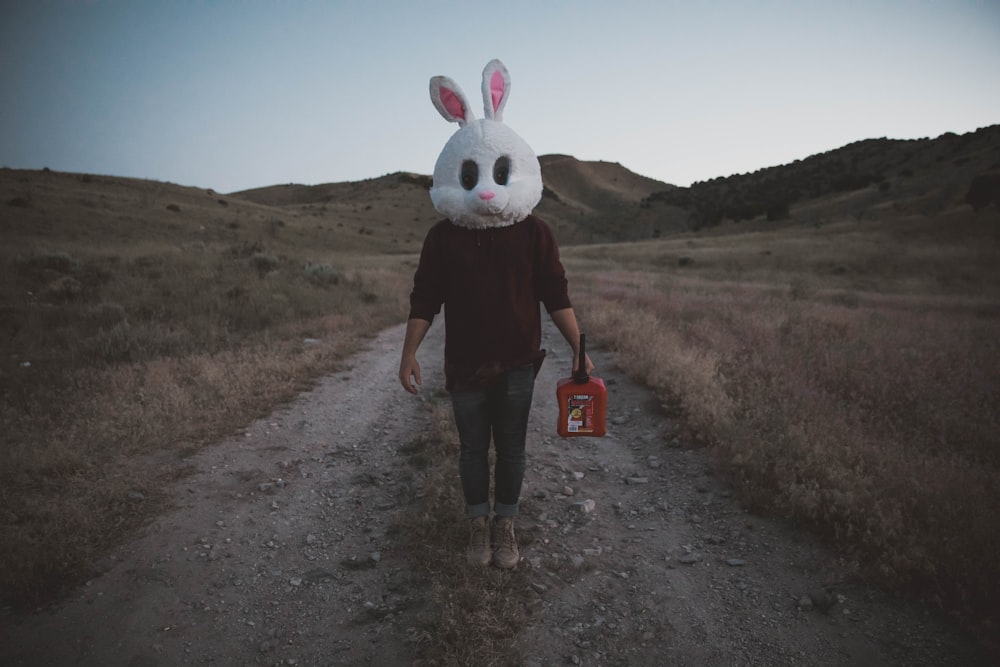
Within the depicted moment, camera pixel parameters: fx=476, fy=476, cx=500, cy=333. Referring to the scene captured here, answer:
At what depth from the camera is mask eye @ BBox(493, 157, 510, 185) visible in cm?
287

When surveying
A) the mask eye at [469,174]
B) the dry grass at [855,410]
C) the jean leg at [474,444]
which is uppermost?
the mask eye at [469,174]

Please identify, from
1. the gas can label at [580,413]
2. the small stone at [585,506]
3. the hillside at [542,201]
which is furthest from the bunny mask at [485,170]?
the hillside at [542,201]

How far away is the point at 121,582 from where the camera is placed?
2891 mm

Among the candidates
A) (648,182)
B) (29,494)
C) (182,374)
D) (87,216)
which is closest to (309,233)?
(87,216)

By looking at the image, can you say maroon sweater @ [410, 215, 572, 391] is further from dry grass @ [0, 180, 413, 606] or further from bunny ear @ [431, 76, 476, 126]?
dry grass @ [0, 180, 413, 606]

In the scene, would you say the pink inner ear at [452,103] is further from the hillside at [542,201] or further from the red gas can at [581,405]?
the hillside at [542,201]

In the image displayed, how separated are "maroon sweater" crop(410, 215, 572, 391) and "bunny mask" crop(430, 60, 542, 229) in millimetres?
119

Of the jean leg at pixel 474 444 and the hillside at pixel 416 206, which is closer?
the jean leg at pixel 474 444

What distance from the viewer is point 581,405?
311cm

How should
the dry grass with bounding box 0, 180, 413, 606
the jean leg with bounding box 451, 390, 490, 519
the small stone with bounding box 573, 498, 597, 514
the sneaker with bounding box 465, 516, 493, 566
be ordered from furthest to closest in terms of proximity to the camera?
the small stone with bounding box 573, 498, 597, 514 → the dry grass with bounding box 0, 180, 413, 606 → the sneaker with bounding box 465, 516, 493, 566 → the jean leg with bounding box 451, 390, 490, 519

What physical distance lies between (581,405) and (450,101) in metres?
2.14

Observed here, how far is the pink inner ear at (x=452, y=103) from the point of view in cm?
304

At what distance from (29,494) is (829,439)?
646 centimetres

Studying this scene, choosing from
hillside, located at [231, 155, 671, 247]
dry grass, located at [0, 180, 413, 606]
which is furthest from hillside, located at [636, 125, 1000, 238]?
dry grass, located at [0, 180, 413, 606]
